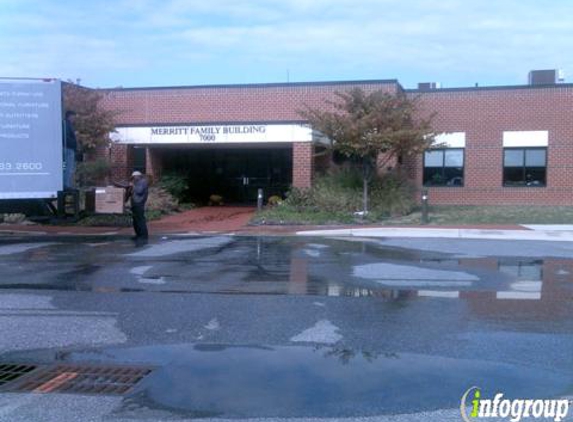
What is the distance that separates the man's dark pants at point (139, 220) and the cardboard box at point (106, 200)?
2673mm

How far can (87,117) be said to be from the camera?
2559 centimetres

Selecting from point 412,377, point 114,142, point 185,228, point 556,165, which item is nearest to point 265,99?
point 114,142

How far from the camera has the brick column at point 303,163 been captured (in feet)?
86.2

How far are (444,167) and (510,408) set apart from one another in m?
24.2

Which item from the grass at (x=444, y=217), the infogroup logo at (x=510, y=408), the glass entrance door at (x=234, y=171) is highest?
the glass entrance door at (x=234, y=171)

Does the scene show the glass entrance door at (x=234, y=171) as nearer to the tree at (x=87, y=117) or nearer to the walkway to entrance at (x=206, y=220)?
the walkway to entrance at (x=206, y=220)

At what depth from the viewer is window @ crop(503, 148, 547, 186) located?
93.1 ft

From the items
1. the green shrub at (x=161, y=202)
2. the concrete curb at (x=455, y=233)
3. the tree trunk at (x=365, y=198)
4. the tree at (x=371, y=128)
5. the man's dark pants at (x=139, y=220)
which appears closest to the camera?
the man's dark pants at (x=139, y=220)

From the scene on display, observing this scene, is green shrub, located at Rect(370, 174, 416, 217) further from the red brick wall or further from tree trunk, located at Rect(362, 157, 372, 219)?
the red brick wall

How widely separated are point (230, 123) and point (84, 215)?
7.67 metres

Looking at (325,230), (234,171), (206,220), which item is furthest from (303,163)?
(325,230)

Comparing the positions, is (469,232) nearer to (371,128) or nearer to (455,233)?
(455,233)

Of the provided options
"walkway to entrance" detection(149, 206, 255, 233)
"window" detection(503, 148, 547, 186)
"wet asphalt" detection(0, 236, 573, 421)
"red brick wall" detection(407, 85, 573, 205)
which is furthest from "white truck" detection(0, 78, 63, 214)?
"window" detection(503, 148, 547, 186)

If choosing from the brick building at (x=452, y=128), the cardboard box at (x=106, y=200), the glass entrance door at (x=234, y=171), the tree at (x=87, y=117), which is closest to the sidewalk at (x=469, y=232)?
the cardboard box at (x=106, y=200)
